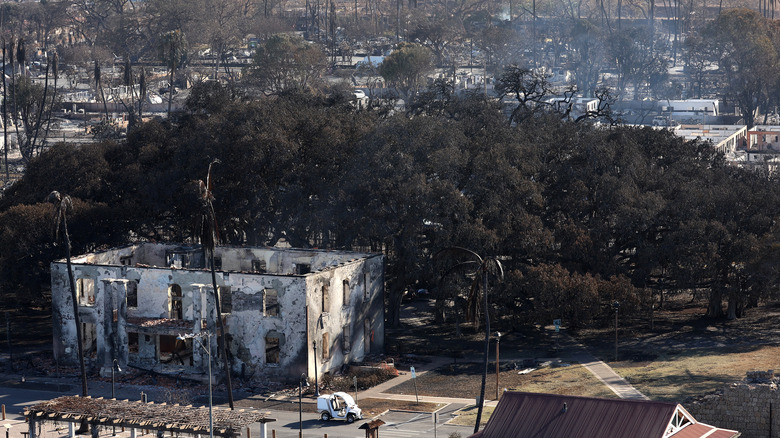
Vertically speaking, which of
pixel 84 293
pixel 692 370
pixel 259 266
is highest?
pixel 259 266

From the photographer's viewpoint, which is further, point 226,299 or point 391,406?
point 226,299

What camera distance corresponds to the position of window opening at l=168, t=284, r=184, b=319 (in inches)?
2766

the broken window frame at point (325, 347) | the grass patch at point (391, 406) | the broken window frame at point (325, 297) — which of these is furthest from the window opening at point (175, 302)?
the grass patch at point (391, 406)

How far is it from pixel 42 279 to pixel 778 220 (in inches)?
1835

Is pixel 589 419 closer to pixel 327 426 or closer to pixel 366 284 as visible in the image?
pixel 327 426

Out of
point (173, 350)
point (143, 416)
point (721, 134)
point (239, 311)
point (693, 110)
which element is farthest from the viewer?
point (693, 110)

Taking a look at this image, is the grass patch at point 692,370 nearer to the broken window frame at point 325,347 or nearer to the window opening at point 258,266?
the broken window frame at point 325,347

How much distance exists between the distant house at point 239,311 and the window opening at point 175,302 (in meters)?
0.06

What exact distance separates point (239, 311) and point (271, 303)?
522 centimetres

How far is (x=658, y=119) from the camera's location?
600 feet

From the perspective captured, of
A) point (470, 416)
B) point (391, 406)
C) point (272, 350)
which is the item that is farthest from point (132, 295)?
point (470, 416)

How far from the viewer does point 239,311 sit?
69.0 metres

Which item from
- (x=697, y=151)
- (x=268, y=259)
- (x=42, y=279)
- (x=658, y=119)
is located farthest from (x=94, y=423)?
(x=658, y=119)

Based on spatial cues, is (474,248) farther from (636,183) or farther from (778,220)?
(778,220)
